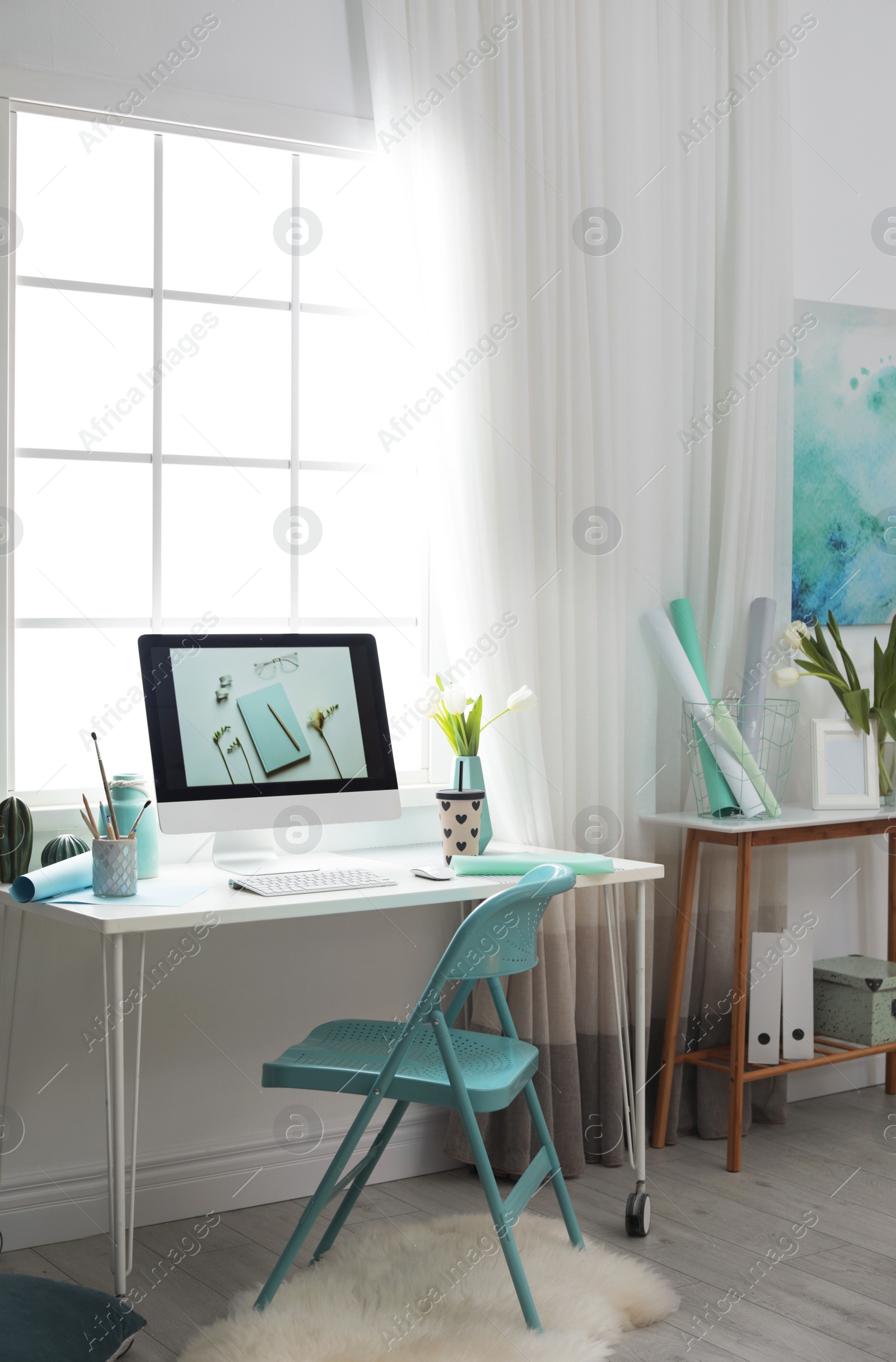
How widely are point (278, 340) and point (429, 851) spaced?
120 centimetres

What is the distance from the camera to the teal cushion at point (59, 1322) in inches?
71.9

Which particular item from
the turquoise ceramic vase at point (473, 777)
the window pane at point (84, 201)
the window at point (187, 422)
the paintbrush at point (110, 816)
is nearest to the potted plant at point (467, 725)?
the turquoise ceramic vase at point (473, 777)

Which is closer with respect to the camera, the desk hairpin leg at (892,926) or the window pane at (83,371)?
the window pane at (83,371)

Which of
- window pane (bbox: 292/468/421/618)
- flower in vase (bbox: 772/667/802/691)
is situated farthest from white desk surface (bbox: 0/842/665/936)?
flower in vase (bbox: 772/667/802/691)

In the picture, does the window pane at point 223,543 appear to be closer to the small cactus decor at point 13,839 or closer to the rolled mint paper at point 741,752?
the small cactus decor at point 13,839

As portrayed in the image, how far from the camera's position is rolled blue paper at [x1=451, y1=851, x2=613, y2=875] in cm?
244

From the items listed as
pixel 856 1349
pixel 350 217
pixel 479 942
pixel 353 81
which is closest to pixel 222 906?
pixel 479 942

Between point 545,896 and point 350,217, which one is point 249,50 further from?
point 545,896

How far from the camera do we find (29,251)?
2576 millimetres

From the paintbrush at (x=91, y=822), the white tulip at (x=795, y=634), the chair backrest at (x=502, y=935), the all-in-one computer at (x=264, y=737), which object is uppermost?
the white tulip at (x=795, y=634)

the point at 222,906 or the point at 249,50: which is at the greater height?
the point at 249,50

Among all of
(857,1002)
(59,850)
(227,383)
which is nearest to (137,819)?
(59,850)

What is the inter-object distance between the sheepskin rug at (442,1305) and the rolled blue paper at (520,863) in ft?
2.32

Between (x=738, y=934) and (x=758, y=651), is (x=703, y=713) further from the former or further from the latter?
(x=738, y=934)
